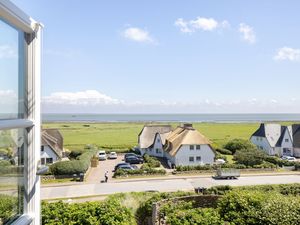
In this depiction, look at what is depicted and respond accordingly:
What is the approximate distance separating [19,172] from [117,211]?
21.5 ft

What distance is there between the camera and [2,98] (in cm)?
285

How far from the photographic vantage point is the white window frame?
3408 mm

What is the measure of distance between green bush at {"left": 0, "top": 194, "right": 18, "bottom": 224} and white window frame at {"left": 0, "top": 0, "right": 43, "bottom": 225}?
156 millimetres

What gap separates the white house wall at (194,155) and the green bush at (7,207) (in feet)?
113

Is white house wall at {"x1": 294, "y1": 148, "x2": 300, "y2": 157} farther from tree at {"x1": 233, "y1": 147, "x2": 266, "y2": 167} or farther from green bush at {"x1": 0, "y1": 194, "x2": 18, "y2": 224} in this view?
green bush at {"x1": 0, "y1": 194, "x2": 18, "y2": 224}

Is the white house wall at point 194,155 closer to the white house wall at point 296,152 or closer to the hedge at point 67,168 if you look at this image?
the hedge at point 67,168

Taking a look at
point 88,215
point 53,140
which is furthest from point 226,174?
point 88,215

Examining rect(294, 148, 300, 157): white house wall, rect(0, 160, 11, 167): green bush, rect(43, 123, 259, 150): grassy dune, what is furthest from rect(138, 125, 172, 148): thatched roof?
rect(0, 160, 11, 167): green bush

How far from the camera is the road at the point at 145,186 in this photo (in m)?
25.7

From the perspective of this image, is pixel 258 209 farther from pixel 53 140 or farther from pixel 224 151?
pixel 224 151

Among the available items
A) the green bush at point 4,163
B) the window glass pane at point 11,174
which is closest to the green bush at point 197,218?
the window glass pane at point 11,174

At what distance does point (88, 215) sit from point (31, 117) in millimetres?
6260

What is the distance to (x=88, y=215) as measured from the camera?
29.6 feet

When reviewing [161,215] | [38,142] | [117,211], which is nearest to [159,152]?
[161,215]
